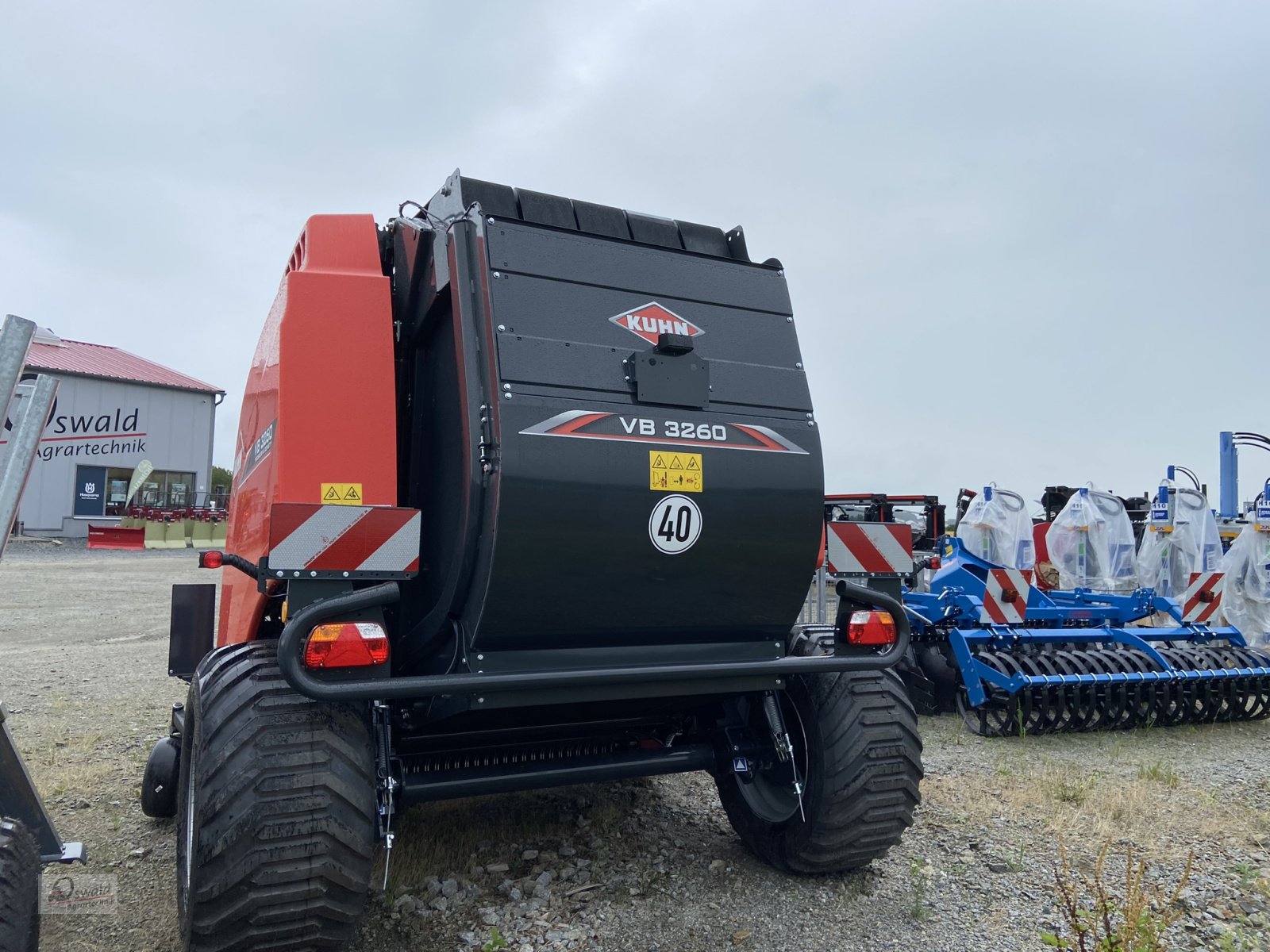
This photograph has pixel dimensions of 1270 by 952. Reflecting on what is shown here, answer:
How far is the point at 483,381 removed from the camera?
9.70ft

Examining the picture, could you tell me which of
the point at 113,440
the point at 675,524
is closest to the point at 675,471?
the point at 675,524

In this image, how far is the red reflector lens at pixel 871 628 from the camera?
3.47m

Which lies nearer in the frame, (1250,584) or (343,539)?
(343,539)

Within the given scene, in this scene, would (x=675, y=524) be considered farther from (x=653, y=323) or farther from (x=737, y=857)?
(x=737, y=857)

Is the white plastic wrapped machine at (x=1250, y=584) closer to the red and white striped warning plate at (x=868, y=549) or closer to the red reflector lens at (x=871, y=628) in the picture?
the red and white striped warning plate at (x=868, y=549)

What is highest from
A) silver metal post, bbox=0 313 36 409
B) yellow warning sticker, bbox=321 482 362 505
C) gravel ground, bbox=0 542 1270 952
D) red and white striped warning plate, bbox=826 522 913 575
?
silver metal post, bbox=0 313 36 409

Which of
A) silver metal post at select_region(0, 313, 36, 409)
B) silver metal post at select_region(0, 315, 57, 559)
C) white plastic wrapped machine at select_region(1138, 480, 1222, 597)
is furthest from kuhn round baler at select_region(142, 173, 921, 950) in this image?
white plastic wrapped machine at select_region(1138, 480, 1222, 597)

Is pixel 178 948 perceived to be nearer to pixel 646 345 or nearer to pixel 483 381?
pixel 483 381

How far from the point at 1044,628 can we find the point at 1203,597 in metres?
2.57

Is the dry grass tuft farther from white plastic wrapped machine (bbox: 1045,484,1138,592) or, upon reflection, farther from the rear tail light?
white plastic wrapped machine (bbox: 1045,484,1138,592)

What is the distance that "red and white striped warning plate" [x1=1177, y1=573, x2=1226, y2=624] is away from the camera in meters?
8.71

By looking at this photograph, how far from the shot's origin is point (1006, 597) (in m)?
7.20

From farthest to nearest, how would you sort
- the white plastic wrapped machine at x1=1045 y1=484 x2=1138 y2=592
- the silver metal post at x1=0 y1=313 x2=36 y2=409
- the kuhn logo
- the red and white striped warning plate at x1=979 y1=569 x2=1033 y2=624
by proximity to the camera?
the white plastic wrapped machine at x1=1045 y1=484 x2=1138 y2=592 < the red and white striped warning plate at x1=979 y1=569 x2=1033 y2=624 < the kuhn logo < the silver metal post at x1=0 y1=313 x2=36 y2=409

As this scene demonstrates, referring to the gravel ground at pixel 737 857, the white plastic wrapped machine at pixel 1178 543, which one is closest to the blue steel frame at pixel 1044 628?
the gravel ground at pixel 737 857
